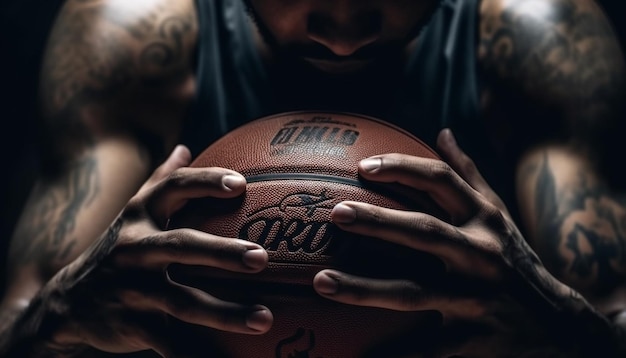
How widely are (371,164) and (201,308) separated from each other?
0.80ft

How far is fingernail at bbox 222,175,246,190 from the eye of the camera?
0.94 metres

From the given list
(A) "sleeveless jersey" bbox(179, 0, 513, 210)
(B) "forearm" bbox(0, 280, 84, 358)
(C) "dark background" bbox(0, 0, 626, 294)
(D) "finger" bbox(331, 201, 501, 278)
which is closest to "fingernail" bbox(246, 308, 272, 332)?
(D) "finger" bbox(331, 201, 501, 278)

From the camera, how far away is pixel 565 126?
1.36 m

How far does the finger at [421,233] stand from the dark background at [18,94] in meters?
1.44

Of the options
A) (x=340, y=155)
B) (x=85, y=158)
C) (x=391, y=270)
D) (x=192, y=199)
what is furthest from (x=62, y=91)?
(x=391, y=270)

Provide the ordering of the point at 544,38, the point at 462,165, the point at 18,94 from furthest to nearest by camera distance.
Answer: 1. the point at 18,94
2. the point at 544,38
3. the point at 462,165

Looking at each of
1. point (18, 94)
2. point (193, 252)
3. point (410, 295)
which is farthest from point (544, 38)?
point (18, 94)

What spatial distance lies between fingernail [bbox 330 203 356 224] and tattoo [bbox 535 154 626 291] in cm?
51

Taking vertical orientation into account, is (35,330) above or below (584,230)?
below

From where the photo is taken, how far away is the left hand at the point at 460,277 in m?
0.90

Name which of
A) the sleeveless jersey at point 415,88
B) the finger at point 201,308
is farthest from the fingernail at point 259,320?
the sleeveless jersey at point 415,88

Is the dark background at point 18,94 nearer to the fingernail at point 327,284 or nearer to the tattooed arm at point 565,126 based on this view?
the tattooed arm at point 565,126

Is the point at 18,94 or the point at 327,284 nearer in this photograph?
the point at 327,284

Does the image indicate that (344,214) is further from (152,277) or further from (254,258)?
(152,277)
